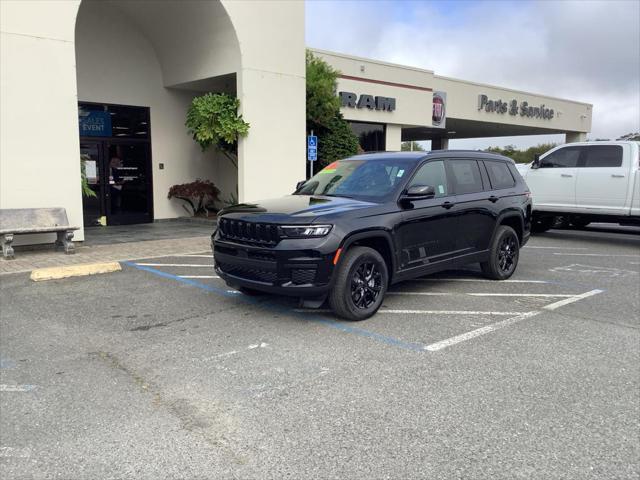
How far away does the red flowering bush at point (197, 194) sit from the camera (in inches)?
643

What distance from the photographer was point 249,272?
19.1ft

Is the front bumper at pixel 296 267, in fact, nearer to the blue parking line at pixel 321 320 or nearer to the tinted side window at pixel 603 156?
the blue parking line at pixel 321 320

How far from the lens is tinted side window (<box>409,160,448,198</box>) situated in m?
6.67

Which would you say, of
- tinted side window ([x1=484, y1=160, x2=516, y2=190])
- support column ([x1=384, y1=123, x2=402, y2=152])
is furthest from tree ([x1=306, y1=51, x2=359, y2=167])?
tinted side window ([x1=484, y1=160, x2=516, y2=190])

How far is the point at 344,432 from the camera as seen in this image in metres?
3.49

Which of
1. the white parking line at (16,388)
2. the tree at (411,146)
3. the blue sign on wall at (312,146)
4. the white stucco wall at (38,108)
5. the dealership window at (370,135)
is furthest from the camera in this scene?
the tree at (411,146)

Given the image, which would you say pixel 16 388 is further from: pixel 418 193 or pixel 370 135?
pixel 370 135

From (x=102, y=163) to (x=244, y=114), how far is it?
14.7ft

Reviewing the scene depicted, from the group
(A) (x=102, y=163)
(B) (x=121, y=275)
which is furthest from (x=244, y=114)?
(B) (x=121, y=275)

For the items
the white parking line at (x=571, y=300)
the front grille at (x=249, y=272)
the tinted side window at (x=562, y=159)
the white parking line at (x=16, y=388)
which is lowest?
the white parking line at (x=16, y=388)

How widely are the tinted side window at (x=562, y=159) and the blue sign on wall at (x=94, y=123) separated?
11.5m

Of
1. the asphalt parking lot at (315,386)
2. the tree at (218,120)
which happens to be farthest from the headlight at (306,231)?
the tree at (218,120)

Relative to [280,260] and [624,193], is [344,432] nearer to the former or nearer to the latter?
[280,260]

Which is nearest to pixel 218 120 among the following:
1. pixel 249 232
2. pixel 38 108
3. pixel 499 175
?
pixel 38 108
